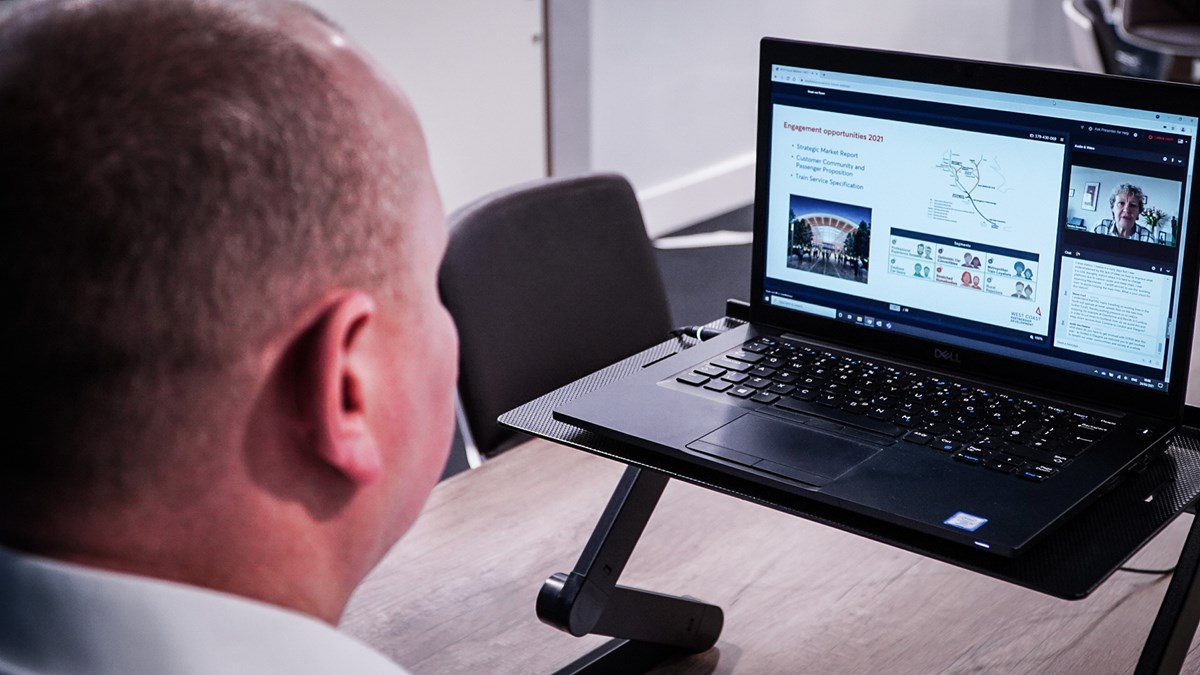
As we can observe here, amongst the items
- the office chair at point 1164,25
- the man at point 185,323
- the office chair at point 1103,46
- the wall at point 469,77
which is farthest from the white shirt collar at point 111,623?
the office chair at point 1103,46

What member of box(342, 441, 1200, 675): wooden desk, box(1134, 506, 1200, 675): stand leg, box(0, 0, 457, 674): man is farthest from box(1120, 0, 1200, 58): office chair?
box(0, 0, 457, 674): man

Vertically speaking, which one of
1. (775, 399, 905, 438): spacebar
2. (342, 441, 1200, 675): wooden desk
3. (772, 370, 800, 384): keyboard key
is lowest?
(342, 441, 1200, 675): wooden desk

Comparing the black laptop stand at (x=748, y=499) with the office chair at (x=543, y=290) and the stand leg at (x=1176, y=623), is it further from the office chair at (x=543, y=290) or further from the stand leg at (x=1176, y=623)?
the office chair at (x=543, y=290)

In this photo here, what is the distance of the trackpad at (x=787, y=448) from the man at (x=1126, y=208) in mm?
289

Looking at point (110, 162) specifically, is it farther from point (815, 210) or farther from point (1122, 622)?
point (1122, 622)

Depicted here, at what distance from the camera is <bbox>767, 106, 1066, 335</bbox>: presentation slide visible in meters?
1.23

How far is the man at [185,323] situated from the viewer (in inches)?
20.0

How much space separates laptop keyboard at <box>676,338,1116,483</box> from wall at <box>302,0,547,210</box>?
8.80 feet

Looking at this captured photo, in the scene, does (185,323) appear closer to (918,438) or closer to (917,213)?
(918,438)

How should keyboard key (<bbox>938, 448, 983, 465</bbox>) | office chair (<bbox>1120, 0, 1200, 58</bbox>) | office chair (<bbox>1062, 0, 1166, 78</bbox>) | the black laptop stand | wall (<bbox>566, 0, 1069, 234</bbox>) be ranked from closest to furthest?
the black laptop stand
keyboard key (<bbox>938, 448, 983, 465</bbox>)
office chair (<bbox>1120, 0, 1200, 58</bbox>)
office chair (<bbox>1062, 0, 1166, 78</bbox>)
wall (<bbox>566, 0, 1069, 234</bbox>)

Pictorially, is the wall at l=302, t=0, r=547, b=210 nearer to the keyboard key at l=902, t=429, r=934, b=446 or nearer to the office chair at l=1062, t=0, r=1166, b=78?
the office chair at l=1062, t=0, r=1166, b=78

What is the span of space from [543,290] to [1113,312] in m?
0.95

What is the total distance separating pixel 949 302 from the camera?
1.30 metres

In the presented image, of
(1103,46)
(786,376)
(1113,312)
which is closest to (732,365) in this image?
(786,376)
